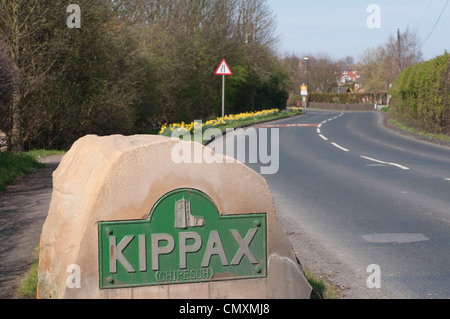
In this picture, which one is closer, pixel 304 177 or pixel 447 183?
pixel 447 183

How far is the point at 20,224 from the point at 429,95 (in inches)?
819

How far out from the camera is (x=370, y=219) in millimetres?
8375

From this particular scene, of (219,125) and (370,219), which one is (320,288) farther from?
(219,125)

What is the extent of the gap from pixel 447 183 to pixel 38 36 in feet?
41.4

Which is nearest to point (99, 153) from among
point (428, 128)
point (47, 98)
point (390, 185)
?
point (390, 185)

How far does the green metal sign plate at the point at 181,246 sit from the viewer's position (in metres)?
3.89

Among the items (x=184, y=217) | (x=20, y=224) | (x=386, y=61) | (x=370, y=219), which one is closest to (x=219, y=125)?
(x=370, y=219)

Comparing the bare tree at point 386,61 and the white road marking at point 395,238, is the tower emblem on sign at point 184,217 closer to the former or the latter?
the white road marking at point 395,238

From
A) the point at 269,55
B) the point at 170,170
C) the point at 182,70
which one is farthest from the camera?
the point at 269,55

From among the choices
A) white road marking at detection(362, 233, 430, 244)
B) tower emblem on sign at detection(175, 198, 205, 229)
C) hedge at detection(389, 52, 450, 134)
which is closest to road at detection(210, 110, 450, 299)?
white road marking at detection(362, 233, 430, 244)

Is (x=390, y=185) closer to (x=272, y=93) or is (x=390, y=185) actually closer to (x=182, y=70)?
(x=182, y=70)

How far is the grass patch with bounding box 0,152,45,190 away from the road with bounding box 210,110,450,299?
5.00 m

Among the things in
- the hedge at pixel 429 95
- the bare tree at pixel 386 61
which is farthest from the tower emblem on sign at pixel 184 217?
the bare tree at pixel 386 61

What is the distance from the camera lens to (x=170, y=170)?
3955 millimetres
